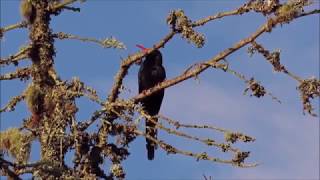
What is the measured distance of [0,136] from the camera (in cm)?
334

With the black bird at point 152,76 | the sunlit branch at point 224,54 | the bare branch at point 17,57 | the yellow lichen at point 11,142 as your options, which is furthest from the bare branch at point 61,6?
the black bird at point 152,76

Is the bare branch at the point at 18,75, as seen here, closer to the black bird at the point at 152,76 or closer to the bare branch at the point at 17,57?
the bare branch at the point at 17,57

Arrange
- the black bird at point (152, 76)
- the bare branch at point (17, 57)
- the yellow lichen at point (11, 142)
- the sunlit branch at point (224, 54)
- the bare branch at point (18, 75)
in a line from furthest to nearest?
1. the black bird at point (152, 76)
2. the bare branch at point (18, 75)
3. the bare branch at point (17, 57)
4. the sunlit branch at point (224, 54)
5. the yellow lichen at point (11, 142)

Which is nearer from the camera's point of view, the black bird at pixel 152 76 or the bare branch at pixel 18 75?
the bare branch at pixel 18 75

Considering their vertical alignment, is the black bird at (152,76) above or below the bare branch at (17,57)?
above

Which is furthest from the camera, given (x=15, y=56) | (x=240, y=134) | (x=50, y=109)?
(x=15, y=56)

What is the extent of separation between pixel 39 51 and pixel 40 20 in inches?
9.0

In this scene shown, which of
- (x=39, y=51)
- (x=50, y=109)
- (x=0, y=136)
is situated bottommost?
(x=0, y=136)

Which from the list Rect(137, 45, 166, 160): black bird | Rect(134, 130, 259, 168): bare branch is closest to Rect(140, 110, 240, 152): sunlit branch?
Rect(134, 130, 259, 168): bare branch

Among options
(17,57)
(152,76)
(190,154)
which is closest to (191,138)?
(190,154)

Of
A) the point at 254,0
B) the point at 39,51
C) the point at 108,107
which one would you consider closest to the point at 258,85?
the point at 254,0

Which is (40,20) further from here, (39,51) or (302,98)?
(302,98)

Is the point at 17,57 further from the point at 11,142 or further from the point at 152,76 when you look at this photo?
the point at 152,76

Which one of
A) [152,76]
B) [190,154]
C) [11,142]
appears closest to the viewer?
[11,142]
